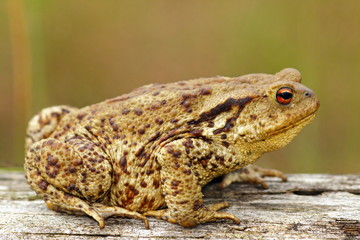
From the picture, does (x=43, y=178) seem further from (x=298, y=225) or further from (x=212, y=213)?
(x=298, y=225)

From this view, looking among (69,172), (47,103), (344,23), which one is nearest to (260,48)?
(344,23)

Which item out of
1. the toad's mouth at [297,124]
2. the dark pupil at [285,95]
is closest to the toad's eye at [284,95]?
the dark pupil at [285,95]

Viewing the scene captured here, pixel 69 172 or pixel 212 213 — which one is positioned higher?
pixel 69 172

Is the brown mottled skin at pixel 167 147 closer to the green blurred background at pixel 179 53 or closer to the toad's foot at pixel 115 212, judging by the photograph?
the toad's foot at pixel 115 212

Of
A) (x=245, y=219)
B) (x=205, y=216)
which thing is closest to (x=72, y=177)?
(x=205, y=216)

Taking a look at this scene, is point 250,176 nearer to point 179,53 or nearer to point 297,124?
point 297,124
